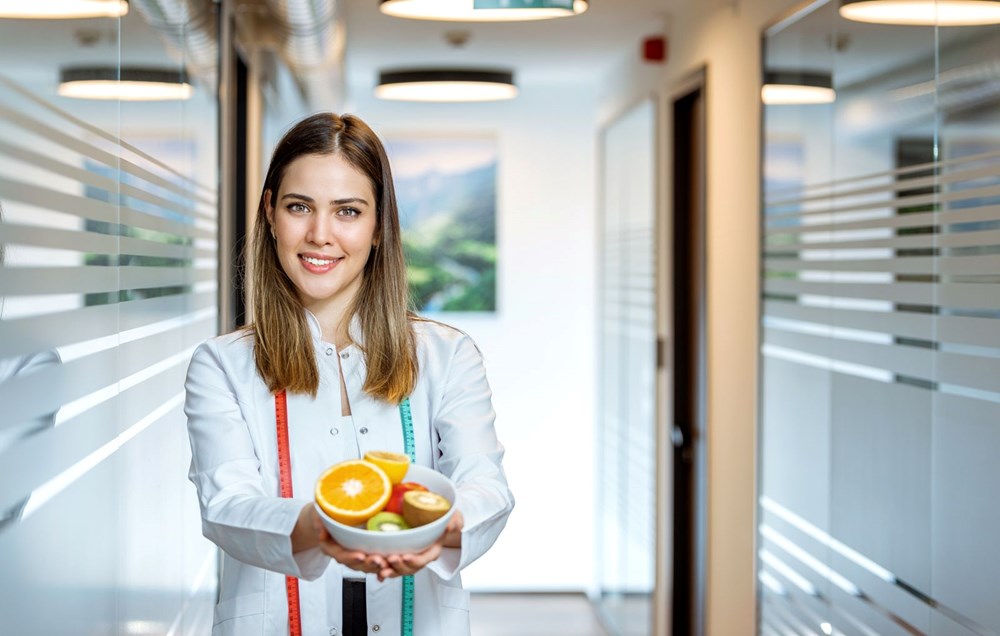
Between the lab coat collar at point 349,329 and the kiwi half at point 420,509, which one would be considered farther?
the lab coat collar at point 349,329

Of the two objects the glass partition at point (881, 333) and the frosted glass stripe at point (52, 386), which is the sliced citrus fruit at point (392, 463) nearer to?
the frosted glass stripe at point (52, 386)

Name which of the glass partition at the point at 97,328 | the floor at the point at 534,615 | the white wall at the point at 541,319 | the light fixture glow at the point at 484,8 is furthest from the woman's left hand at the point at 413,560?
the white wall at the point at 541,319

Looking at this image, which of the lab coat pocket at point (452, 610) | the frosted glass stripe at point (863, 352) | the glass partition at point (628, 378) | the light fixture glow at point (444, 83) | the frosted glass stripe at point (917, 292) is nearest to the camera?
the lab coat pocket at point (452, 610)

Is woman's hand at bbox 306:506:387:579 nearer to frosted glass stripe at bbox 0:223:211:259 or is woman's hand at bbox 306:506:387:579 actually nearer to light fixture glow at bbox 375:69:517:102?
frosted glass stripe at bbox 0:223:211:259

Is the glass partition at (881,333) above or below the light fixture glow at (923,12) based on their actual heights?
below

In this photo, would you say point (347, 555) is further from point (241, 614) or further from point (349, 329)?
point (349, 329)

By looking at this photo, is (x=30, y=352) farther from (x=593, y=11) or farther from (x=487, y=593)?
(x=487, y=593)

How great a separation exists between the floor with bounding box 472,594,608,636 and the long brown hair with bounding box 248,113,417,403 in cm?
446

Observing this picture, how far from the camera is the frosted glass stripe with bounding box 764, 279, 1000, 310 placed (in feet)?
7.13

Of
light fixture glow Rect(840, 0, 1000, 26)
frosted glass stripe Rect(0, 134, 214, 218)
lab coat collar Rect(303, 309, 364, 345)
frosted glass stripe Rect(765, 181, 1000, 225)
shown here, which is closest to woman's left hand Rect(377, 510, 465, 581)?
lab coat collar Rect(303, 309, 364, 345)

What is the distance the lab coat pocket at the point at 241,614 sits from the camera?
1685 millimetres

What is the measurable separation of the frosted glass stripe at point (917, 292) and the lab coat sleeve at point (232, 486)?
1287mm

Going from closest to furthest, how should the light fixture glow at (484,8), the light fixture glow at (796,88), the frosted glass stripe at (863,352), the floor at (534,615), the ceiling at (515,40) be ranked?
the frosted glass stripe at (863,352), the light fixture glow at (484,8), the light fixture glow at (796,88), the ceiling at (515,40), the floor at (534,615)

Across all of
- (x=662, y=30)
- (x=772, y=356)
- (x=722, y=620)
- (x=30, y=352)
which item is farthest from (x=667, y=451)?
(x=30, y=352)
